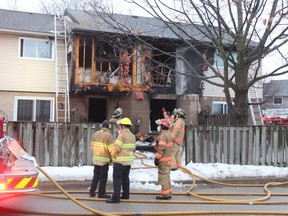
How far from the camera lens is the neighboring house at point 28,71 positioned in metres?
17.8

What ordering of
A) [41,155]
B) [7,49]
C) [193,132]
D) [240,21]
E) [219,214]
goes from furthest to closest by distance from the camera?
[7,49] → [240,21] → [193,132] → [41,155] → [219,214]

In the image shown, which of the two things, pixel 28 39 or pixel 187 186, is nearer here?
pixel 187 186

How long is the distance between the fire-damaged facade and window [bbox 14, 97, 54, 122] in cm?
Result: 106

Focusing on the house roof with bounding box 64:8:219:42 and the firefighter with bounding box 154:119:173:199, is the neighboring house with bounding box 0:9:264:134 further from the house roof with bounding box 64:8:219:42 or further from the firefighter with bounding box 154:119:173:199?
the firefighter with bounding box 154:119:173:199

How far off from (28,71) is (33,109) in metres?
1.74

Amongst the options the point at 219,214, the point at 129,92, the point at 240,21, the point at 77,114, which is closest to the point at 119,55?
the point at 129,92

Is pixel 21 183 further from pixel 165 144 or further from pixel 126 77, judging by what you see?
pixel 126 77

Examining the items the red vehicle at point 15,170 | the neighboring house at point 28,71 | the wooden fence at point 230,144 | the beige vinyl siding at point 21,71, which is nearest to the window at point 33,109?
the neighboring house at point 28,71

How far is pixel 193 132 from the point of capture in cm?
1161

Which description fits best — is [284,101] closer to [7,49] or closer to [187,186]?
[7,49]

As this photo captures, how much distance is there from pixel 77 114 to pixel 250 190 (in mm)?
10910

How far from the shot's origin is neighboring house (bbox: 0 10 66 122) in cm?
1777

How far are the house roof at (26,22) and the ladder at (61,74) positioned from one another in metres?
0.49

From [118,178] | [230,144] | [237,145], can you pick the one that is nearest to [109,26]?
[230,144]
